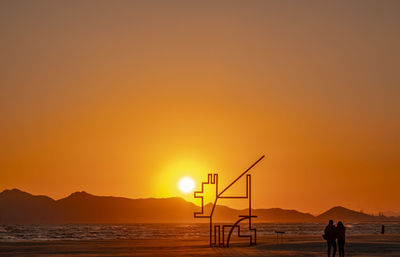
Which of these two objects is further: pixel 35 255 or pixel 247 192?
pixel 247 192

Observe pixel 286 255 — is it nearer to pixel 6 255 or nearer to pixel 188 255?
pixel 188 255

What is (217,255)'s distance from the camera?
37531 millimetres

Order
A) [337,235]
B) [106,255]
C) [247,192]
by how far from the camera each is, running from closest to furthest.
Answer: [337,235] → [106,255] → [247,192]

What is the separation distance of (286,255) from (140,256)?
25.9 ft

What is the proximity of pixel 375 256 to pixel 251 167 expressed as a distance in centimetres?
900

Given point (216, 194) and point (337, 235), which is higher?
point (216, 194)

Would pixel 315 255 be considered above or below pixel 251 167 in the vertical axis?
below

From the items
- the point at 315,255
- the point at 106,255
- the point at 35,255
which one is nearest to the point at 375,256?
the point at 315,255

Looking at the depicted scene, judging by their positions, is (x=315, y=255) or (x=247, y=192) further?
(x=247, y=192)

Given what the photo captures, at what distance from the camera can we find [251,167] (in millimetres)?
41812

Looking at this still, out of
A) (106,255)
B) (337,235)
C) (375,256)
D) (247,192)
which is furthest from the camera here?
(247,192)

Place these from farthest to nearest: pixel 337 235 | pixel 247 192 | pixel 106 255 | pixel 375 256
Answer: pixel 247 192, pixel 106 255, pixel 375 256, pixel 337 235

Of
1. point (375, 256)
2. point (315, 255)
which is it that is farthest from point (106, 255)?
point (375, 256)

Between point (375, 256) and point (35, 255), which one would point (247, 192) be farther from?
point (35, 255)
